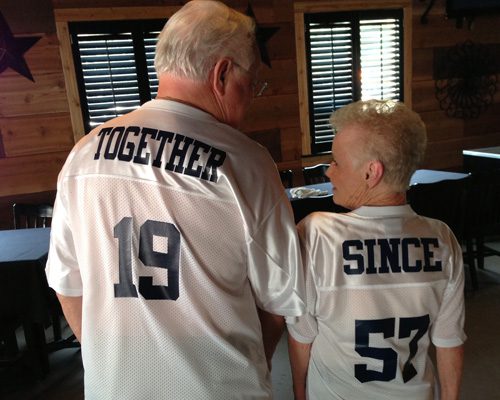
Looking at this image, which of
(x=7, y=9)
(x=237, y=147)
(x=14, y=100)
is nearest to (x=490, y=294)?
(x=237, y=147)

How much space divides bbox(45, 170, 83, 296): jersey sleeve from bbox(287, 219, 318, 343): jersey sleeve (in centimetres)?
52

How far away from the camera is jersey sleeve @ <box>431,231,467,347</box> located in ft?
3.10

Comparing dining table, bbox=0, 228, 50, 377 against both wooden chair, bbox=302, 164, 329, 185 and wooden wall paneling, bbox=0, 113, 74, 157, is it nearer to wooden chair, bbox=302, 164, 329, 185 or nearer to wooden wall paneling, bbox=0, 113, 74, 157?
wooden wall paneling, bbox=0, 113, 74, 157

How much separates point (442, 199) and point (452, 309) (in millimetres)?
2231

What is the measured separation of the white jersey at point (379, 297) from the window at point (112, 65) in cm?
332

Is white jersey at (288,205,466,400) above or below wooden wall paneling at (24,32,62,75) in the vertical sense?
below

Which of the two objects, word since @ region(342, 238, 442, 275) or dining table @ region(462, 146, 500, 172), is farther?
dining table @ region(462, 146, 500, 172)

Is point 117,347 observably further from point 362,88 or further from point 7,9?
point 362,88

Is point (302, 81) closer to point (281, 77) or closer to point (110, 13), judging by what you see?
point (281, 77)

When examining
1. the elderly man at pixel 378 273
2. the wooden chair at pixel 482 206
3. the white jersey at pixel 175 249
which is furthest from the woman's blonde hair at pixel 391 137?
the wooden chair at pixel 482 206

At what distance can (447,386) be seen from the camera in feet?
3.33

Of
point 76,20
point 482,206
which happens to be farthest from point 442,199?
point 76,20

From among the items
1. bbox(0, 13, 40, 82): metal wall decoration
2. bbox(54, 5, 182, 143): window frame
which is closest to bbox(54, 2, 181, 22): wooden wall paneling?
bbox(54, 5, 182, 143): window frame

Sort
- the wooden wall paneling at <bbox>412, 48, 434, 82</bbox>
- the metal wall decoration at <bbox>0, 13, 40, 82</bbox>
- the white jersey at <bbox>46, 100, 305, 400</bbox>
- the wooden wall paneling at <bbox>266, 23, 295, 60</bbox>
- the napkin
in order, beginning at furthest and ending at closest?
the wooden wall paneling at <bbox>412, 48, 434, 82</bbox> < the wooden wall paneling at <bbox>266, 23, 295, 60</bbox> < the metal wall decoration at <bbox>0, 13, 40, 82</bbox> < the napkin < the white jersey at <bbox>46, 100, 305, 400</bbox>
